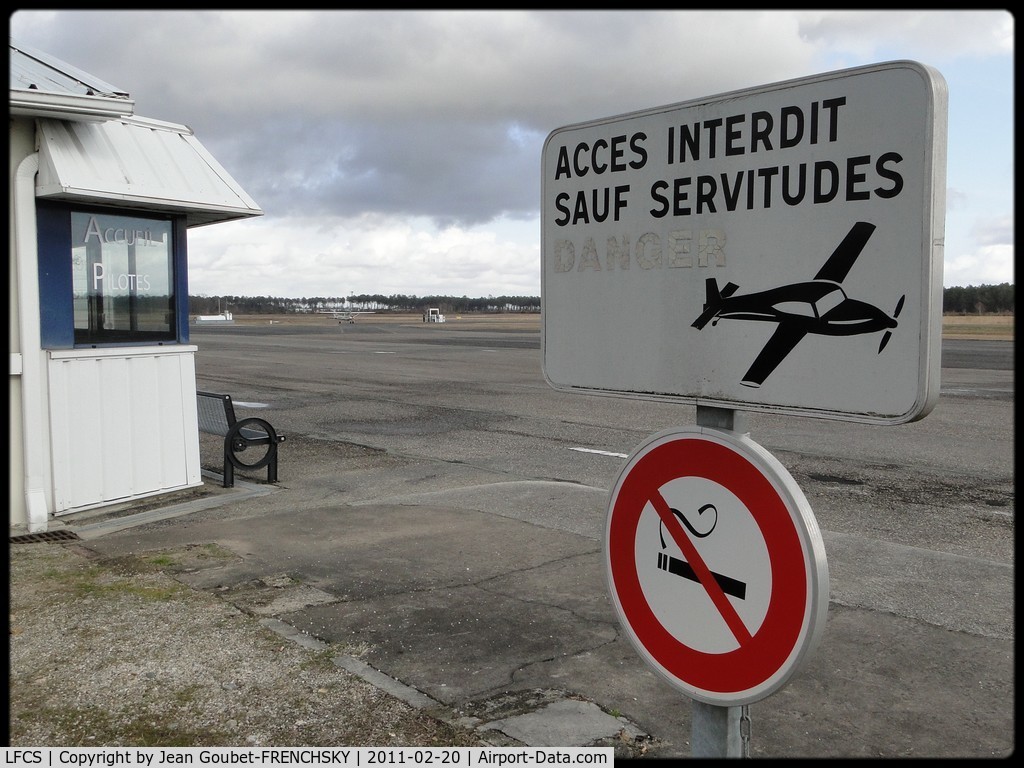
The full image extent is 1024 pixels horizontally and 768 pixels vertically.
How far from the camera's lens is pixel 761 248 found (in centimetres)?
187

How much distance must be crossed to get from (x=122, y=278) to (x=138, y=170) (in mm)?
966

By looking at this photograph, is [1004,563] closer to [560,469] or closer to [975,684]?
[975,684]

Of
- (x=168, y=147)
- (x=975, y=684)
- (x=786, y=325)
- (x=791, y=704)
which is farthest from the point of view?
(x=168, y=147)

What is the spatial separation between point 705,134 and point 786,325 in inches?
18.7

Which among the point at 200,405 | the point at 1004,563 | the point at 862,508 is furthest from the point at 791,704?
the point at 200,405

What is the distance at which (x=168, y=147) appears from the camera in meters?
7.97

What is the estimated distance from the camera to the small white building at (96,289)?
688 cm

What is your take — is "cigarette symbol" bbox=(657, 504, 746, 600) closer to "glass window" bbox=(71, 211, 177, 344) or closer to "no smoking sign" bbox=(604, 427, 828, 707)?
"no smoking sign" bbox=(604, 427, 828, 707)

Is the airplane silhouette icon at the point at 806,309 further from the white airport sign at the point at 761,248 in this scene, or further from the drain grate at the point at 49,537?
the drain grate at the point at 49,537


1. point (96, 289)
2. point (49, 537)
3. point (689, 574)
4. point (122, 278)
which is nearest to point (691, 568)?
point (689, 574)

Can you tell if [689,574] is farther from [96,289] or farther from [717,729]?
[96,289]

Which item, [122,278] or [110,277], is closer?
[110,277]

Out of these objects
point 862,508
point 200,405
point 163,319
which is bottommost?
point 862,508

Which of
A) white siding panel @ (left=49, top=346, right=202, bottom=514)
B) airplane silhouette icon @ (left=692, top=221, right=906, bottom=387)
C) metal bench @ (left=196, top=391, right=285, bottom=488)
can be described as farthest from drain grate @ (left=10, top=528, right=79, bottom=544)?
airplane silhouette icon @ (left=692, top=221, right=906, bottom=387)
